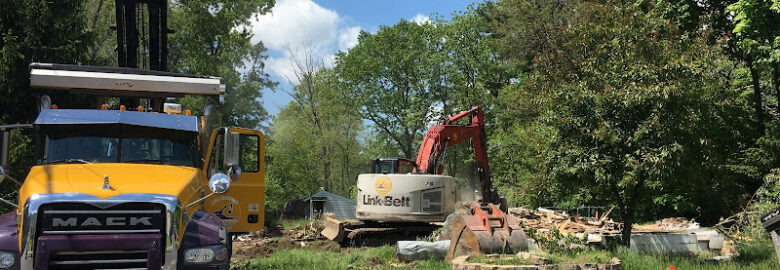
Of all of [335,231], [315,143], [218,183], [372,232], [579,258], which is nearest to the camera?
[218,183]

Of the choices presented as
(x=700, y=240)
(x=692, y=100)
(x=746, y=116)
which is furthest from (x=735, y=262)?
(x=746, y=116)

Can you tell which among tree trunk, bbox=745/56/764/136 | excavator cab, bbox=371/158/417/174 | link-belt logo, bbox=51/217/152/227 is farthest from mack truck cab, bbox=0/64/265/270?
tree trunk, bbox=745/56/764/136

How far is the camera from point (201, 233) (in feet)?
25.0

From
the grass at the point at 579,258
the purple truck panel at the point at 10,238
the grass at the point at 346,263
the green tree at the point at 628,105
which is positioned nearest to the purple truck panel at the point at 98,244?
the purple truck panel at the point at 10,238

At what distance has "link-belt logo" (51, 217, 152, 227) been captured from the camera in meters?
6.84

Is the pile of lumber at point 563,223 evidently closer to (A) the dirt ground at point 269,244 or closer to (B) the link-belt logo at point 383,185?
(B) the link-belt logo at point 383,185

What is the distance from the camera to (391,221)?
18438 mm

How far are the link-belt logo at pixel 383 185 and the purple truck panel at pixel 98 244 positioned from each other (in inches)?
437

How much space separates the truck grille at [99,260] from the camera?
22.2 ft

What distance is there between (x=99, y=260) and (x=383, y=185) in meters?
11.5

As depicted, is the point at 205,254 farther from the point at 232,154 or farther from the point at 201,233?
the point at 232,154

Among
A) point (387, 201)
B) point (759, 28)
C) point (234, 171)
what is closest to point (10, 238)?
point (234, 171)

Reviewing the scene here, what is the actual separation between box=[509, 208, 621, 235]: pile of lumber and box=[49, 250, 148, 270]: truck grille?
14288 millimetres

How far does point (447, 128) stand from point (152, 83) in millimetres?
10012
